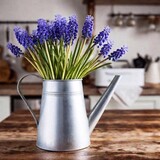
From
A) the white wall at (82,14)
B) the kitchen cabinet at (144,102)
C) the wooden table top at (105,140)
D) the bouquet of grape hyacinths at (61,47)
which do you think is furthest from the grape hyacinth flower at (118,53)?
the white wall at (82,14)

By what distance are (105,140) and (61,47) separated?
12.3 inches

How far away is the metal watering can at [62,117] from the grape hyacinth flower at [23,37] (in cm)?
11

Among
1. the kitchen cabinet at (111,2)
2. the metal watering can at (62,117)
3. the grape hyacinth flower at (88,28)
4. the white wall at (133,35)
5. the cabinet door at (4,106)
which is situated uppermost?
the kitchen cabinet at (111,2)

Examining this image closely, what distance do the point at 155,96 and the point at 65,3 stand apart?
1.23m

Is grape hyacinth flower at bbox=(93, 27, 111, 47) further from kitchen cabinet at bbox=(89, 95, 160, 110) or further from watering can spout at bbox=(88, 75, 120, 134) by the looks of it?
kitchen cabinet at bbox=(89, 95, 160, 110)

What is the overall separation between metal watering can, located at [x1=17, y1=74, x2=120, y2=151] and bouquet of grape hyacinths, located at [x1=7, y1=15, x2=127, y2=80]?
30mm

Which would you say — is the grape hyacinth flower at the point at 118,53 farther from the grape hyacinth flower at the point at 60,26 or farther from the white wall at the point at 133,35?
the white wall at the point at 133,35

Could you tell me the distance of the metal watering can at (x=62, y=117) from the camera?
0.70 metres

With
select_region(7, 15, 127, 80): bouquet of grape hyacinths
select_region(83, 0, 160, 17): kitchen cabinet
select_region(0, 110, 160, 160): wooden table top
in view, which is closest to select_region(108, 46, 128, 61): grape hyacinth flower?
select_region(7, 15, 127, 80): bouquet of grape hyacinths

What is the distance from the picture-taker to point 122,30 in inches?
105

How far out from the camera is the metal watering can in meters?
0.70

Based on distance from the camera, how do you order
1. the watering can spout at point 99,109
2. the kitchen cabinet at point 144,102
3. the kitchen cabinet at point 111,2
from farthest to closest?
the kitchen cabinet at point 111,2, the kitchen cabinet at point 144,102, the watering can spout at point 99,109

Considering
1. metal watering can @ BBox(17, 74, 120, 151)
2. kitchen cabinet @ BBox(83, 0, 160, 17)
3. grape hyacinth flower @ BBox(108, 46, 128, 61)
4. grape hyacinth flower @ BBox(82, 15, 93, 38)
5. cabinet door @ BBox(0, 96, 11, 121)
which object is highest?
kitchen cabinet @ BBox(83, 0, 160, 17)

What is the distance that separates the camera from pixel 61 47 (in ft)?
2.31
